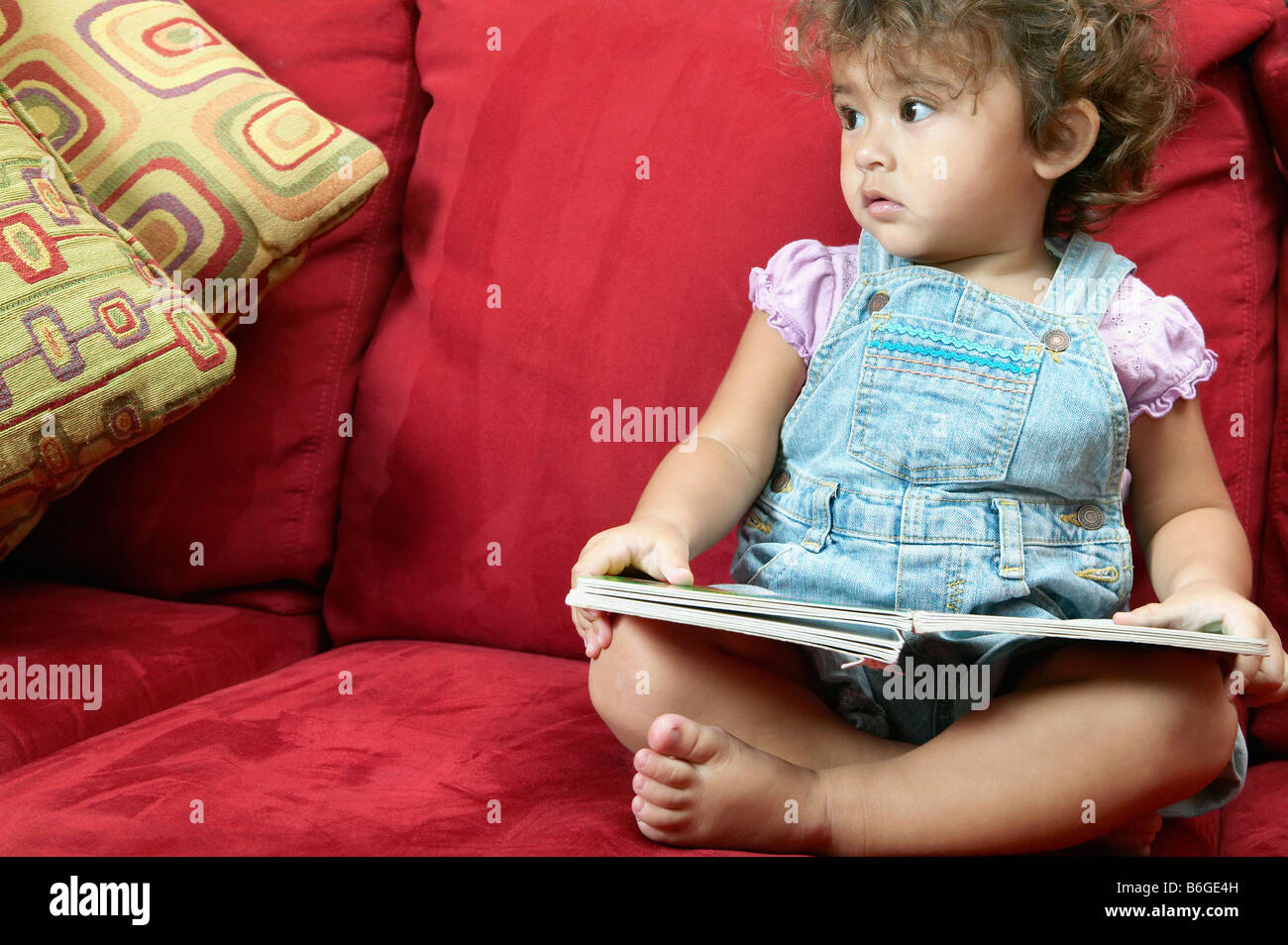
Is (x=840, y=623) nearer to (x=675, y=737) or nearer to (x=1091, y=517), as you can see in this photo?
(x=675, y=737)

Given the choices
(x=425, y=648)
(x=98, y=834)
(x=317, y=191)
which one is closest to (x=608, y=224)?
(x=317, y=191)

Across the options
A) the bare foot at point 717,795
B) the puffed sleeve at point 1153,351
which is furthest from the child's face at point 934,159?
the bare foot at point 717,795

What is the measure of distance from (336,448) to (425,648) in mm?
246

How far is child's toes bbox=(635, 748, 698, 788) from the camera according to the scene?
2.47ft

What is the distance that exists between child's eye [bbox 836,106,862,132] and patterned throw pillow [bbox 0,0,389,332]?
474 millimetres

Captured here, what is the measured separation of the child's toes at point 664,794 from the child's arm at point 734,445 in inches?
9.1

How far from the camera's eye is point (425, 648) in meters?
1.18

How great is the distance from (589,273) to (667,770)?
1.87 feet

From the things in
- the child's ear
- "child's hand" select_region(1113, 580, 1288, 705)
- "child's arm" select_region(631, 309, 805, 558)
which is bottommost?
"child's hand" select_region(1113, 580, 1288, 705)

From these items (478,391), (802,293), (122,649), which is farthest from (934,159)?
(122,649)

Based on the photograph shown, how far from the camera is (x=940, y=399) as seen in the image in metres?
0.96

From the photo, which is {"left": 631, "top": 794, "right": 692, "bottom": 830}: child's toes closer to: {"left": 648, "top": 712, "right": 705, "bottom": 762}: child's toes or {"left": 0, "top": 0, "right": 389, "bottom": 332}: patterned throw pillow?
{"left": 648, "top": 712, "right": 705, "bottom": 762}: child's toes

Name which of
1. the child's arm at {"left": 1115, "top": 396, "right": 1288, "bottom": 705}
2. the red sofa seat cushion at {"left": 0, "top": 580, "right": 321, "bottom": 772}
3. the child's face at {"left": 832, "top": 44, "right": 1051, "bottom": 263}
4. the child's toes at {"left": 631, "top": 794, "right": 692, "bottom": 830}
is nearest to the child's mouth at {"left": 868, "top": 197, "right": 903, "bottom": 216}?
the child's face at {"left": 832, "top": 44, "right": 1051, "bottom": 263}
